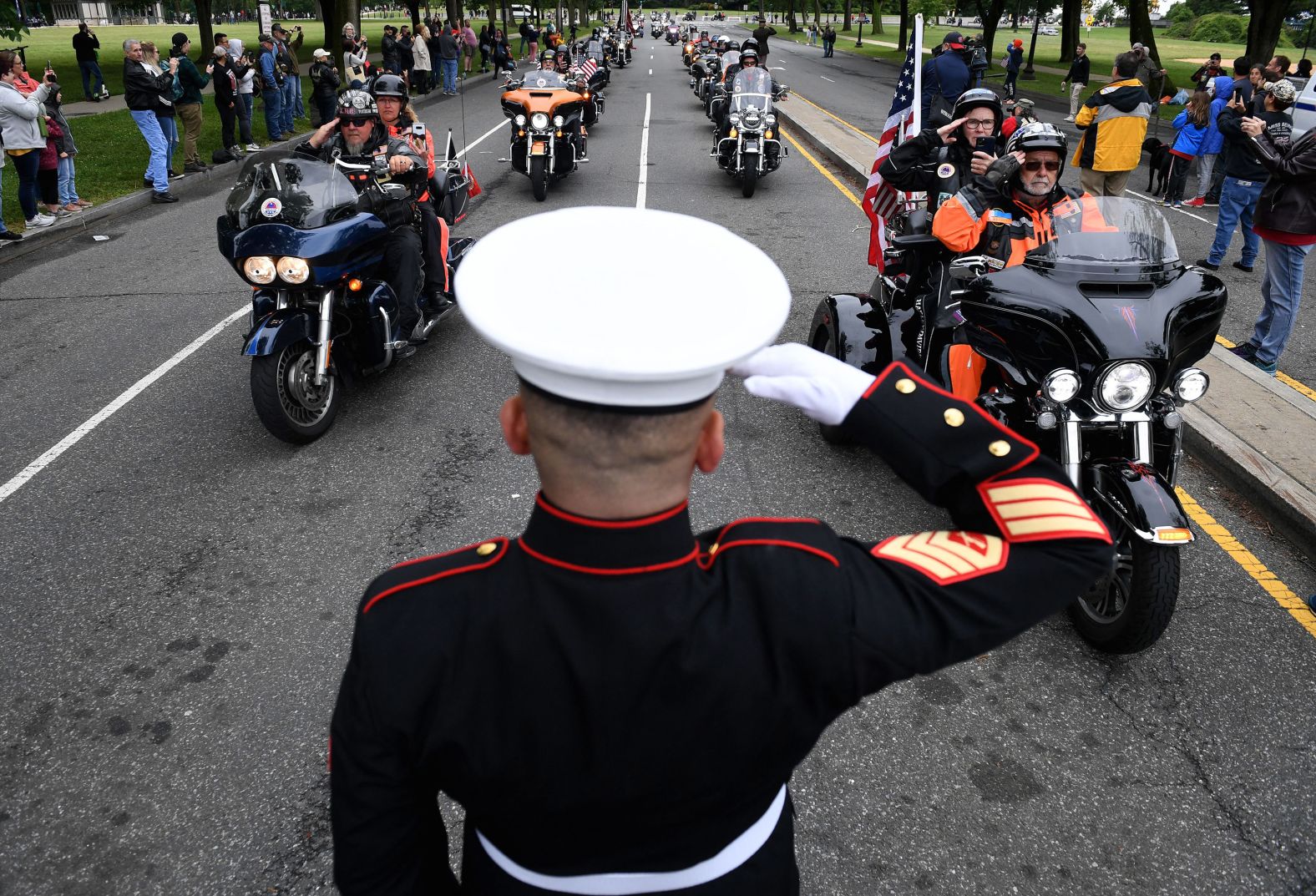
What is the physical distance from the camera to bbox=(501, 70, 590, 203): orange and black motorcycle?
41.6 ft

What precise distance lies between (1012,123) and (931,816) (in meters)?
6.73

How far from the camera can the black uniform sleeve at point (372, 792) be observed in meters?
1.20

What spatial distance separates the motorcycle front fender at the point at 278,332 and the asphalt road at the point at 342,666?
66 cm

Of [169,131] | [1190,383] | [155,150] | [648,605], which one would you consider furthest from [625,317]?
[169,131]

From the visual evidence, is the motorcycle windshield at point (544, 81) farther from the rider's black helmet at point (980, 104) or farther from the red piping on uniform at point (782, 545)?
the red piping on uniform at point (782, 545)

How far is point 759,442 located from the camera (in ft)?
18.4

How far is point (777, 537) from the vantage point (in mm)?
1255

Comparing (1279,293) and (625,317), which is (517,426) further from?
(1279,293)

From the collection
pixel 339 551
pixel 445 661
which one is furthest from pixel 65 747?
pixel 445 661

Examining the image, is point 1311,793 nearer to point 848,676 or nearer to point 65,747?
point 848,676

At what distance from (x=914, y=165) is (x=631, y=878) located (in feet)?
19.1

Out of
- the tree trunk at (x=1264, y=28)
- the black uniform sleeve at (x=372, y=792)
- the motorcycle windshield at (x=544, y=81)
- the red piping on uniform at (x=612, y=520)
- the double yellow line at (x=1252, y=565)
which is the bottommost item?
the double yellow line at (x=1252, y=565)

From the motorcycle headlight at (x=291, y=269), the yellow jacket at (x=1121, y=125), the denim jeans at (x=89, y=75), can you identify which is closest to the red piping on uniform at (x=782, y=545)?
the motorcycle headlight at (x=291, y=269)

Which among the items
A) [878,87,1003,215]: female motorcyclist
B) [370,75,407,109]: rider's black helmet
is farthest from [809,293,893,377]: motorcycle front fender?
[370,75,407,109]: rider's black helmet
